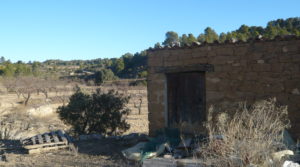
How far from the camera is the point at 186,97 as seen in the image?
25.9 feet

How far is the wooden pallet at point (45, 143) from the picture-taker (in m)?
7.84

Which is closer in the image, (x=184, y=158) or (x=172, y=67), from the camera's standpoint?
(x=184, y=158)

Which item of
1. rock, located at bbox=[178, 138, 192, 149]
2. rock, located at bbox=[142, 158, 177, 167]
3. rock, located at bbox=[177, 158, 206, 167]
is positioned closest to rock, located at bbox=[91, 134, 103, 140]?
rock, located at bbox=[178, 138, 192, 149]

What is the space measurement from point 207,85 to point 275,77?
58.1 inches

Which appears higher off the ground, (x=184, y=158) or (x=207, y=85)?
(x=207, y=85)

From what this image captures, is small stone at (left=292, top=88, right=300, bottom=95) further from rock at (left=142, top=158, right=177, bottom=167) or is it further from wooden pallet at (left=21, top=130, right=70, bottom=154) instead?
wooden pallet at (left=21, top=130, right=70, bottom=154)

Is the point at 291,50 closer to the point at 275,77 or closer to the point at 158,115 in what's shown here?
the point at 275,77

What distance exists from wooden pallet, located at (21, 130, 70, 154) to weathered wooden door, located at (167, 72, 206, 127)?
107 inches

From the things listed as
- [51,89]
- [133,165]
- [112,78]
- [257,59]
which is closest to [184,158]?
[133,165]

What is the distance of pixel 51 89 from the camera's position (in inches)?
1266

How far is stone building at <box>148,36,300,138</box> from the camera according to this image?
21.2 ft

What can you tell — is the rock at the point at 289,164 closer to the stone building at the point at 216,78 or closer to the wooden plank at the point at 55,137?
the stone building at the point at 216,78

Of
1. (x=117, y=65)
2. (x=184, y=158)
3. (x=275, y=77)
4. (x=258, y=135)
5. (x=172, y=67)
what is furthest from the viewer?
(x=117, y=65)

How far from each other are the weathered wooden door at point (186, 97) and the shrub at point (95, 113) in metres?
2.38
